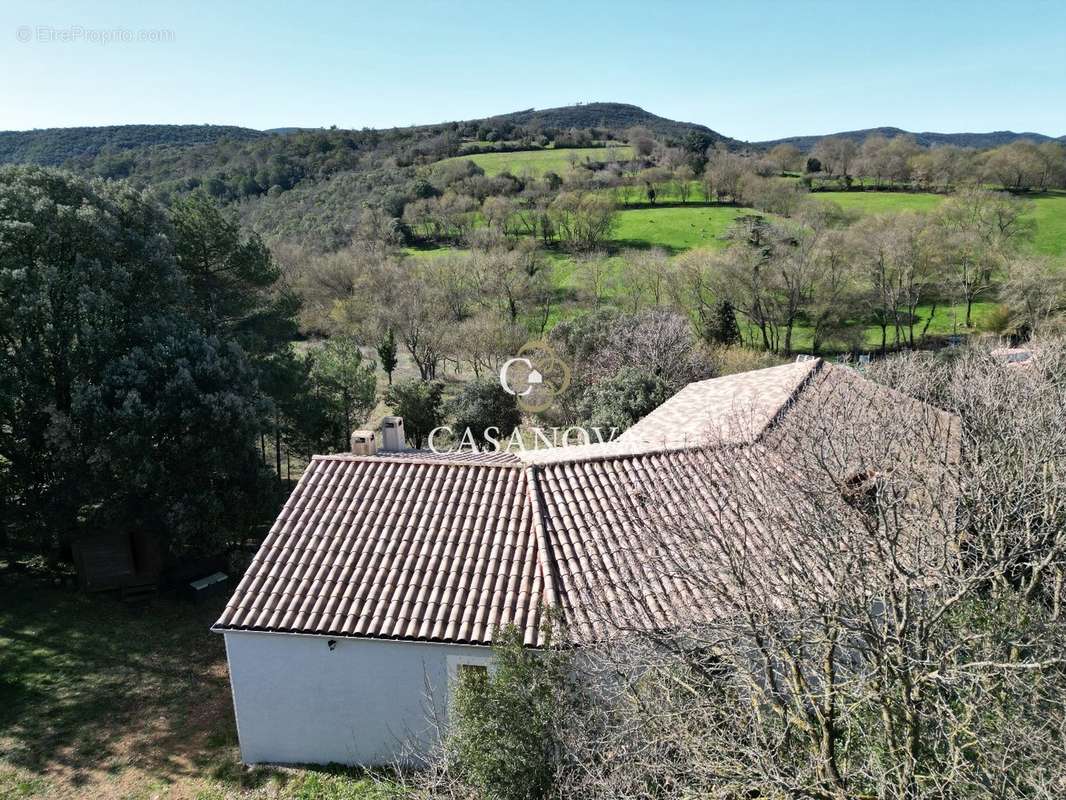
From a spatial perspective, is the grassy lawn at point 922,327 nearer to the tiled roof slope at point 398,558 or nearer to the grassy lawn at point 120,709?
the tiled roof slope at point 398,558

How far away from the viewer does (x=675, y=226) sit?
64.3 metres

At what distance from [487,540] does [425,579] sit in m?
1.38

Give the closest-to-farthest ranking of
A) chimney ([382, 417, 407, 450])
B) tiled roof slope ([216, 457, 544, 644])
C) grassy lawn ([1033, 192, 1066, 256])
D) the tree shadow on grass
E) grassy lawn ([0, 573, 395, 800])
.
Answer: tiled roof slope ([216, 457, 544, 644])
grassy lawn ([0, 573, 395, 800])
the tree shadow on grass
chimney ([382, 417, 407, 450])
grassy lawn ([1033, 192, 1066, 256])

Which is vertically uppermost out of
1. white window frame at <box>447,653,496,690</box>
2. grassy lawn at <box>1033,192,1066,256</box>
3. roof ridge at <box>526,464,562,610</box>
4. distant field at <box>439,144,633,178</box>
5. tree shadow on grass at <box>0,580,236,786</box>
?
distant field at <box>439,144,633,178</box>

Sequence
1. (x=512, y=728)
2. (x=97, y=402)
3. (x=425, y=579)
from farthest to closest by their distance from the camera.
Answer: (x=97, y=402), (x=425, y=579), (x=512, y=728)

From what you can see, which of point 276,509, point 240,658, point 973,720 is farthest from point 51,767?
point 973,720

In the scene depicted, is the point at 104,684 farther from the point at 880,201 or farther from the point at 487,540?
the point at 880,201

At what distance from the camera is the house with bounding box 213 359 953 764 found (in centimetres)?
1120

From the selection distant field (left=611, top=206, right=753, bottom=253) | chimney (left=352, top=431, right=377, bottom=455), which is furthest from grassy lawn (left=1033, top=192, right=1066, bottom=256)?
chimney (left=352, top=431, right=377, bottom=455)

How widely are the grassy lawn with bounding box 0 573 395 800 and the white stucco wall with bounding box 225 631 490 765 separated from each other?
0.53 meters

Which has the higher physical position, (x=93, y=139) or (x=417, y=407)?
(x=93, y=139)

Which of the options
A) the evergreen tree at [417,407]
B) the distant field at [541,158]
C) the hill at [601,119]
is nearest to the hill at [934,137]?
the hill at [601,119]

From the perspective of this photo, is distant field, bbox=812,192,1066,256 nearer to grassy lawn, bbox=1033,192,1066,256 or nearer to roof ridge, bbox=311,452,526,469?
grassy lawn, bbox=1033,192,1066,256

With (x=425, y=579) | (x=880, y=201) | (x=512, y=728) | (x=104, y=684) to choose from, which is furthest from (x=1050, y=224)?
(x=104, y=684)
